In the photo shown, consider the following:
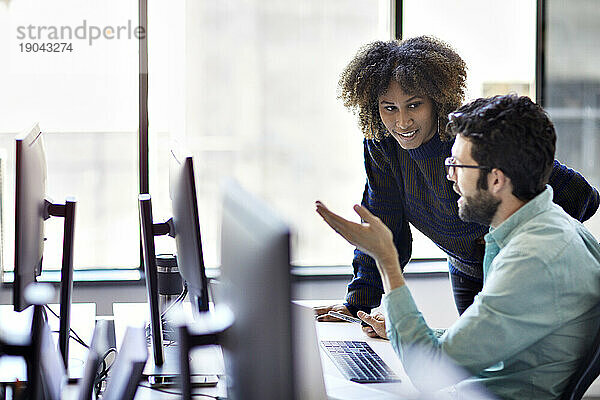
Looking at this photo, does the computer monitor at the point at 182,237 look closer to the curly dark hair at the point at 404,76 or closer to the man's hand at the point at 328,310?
the man's hand at the point at 328,310

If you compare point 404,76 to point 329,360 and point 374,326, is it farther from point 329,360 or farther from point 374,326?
point 329,360

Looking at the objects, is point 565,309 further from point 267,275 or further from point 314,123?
point 314,123

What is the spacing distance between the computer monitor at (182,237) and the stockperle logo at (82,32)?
69.6 inches

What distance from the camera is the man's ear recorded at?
5.33 feet

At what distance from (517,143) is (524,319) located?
37 cm

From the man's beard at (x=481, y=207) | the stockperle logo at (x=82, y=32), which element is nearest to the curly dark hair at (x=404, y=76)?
the man's beard at (x=481, y=207)

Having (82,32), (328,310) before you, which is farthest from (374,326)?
(82,32)

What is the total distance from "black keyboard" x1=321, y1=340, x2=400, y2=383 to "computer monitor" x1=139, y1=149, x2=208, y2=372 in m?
0.40

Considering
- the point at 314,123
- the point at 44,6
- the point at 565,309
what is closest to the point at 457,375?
the point at 565,309

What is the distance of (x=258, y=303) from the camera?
0.92 m

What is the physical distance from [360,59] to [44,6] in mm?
1686

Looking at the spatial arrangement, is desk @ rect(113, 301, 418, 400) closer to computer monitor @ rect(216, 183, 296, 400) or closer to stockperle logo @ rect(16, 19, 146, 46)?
computer monitor @ rect(216, 183, 296, 400)

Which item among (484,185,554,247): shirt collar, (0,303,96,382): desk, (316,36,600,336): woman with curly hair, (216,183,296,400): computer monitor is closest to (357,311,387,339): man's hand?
(316,36,600,336): woman with curly hair

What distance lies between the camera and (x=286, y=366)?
88cm
